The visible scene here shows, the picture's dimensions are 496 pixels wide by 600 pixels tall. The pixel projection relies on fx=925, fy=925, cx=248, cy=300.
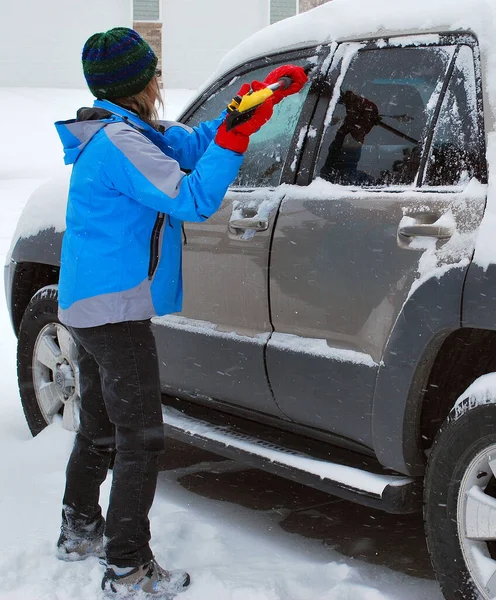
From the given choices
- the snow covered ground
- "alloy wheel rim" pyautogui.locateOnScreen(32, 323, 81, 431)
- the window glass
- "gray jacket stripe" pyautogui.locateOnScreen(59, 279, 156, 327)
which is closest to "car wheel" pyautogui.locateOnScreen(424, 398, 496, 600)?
the snow covered ground

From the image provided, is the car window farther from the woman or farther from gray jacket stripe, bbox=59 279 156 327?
gray jacket stripe, bbox=59 279 156 327

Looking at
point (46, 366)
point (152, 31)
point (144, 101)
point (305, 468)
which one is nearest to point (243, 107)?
point (144, 101)

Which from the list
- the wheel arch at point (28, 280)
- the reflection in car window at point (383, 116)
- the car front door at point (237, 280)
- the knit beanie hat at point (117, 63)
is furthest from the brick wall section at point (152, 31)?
the knit beanie hat at point (117, 63)

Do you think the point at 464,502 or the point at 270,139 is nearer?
the point at 464,502

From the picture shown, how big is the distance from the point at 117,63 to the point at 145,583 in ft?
5.40

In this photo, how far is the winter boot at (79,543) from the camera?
3.28 m

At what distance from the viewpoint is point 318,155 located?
3.21 m

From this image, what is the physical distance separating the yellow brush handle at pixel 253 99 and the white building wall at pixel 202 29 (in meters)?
18.7

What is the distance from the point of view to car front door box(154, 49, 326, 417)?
3.28 meters

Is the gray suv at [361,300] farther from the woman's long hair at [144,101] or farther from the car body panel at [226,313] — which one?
the woman's long hair at [144,101]

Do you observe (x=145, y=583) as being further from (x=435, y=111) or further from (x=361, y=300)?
(x=435, y=111)

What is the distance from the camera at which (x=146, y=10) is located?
822 inches

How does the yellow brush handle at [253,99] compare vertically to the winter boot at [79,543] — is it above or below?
above

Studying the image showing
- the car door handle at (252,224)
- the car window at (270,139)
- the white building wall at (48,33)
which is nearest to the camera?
the car door handle at (252,224)
